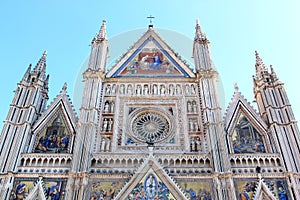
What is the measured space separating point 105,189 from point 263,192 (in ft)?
19.4

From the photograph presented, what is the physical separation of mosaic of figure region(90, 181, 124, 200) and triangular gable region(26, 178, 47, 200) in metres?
1.81

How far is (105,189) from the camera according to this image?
12.5 meters

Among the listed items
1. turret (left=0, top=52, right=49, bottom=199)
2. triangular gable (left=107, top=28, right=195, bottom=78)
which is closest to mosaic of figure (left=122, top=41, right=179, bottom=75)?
triangular gable (left=107, top=28, right=195, bottom=78)

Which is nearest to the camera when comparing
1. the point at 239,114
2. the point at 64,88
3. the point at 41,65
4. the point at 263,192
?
the point at 263,192

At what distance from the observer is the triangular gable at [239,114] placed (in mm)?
14688

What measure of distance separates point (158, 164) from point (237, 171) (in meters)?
3.12

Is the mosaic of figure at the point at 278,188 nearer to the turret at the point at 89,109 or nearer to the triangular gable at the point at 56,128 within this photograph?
the turret at the point at 89,109

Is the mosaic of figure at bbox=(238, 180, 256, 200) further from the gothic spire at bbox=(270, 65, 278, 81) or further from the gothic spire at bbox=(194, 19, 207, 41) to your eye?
the gothic spire at bbox=(194, 19, 207, 41)

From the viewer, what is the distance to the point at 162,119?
15.6m

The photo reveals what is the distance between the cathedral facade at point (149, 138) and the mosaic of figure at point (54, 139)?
0.15ft

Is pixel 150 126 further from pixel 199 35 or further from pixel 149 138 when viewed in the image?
pixel 199 35

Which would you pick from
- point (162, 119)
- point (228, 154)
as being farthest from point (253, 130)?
point (162, 119)

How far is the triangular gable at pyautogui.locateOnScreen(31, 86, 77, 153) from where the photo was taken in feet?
46.2

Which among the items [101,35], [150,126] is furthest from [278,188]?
[101,35]
